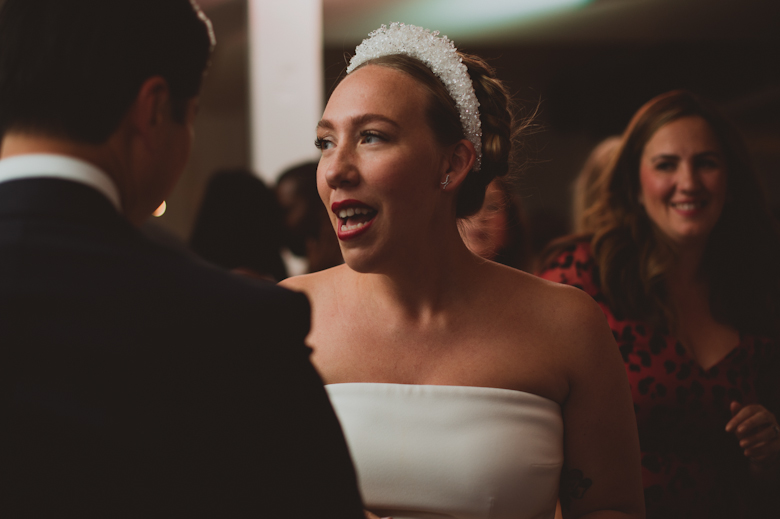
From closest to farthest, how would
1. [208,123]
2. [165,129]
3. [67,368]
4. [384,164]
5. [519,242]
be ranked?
[67,368], [165,129], [384,164], [519,242], [208,123]

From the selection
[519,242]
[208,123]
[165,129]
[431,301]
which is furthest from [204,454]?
[208,123]

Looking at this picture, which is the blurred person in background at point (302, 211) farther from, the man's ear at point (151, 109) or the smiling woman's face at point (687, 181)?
the man's ear at point (151, 109)

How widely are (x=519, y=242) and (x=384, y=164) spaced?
1.82 metres

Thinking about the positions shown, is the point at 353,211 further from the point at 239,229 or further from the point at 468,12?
the point at 468,12

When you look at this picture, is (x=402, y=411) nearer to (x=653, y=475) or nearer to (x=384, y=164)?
(x=384, y=164)

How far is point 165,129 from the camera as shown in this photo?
2.70ft

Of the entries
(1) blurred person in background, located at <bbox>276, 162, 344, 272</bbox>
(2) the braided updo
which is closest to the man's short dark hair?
(2) the braided updo

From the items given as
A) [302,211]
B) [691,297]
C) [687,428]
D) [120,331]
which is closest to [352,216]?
[120,331]

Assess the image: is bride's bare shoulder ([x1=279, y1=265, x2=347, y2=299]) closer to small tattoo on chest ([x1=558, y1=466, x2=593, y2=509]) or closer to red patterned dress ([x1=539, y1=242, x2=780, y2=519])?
small tattoo on chest ([x1=558, y1=466, x2=593, y2=509])

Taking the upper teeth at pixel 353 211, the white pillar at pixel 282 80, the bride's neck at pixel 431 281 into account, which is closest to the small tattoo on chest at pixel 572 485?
the bride's neck at pixel 431 281

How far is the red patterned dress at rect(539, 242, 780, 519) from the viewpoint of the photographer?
1903mm

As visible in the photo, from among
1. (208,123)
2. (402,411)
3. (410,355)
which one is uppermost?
(208,123)

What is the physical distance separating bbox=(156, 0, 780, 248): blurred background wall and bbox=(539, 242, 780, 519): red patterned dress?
2987mm

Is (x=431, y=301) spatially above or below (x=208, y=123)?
below
